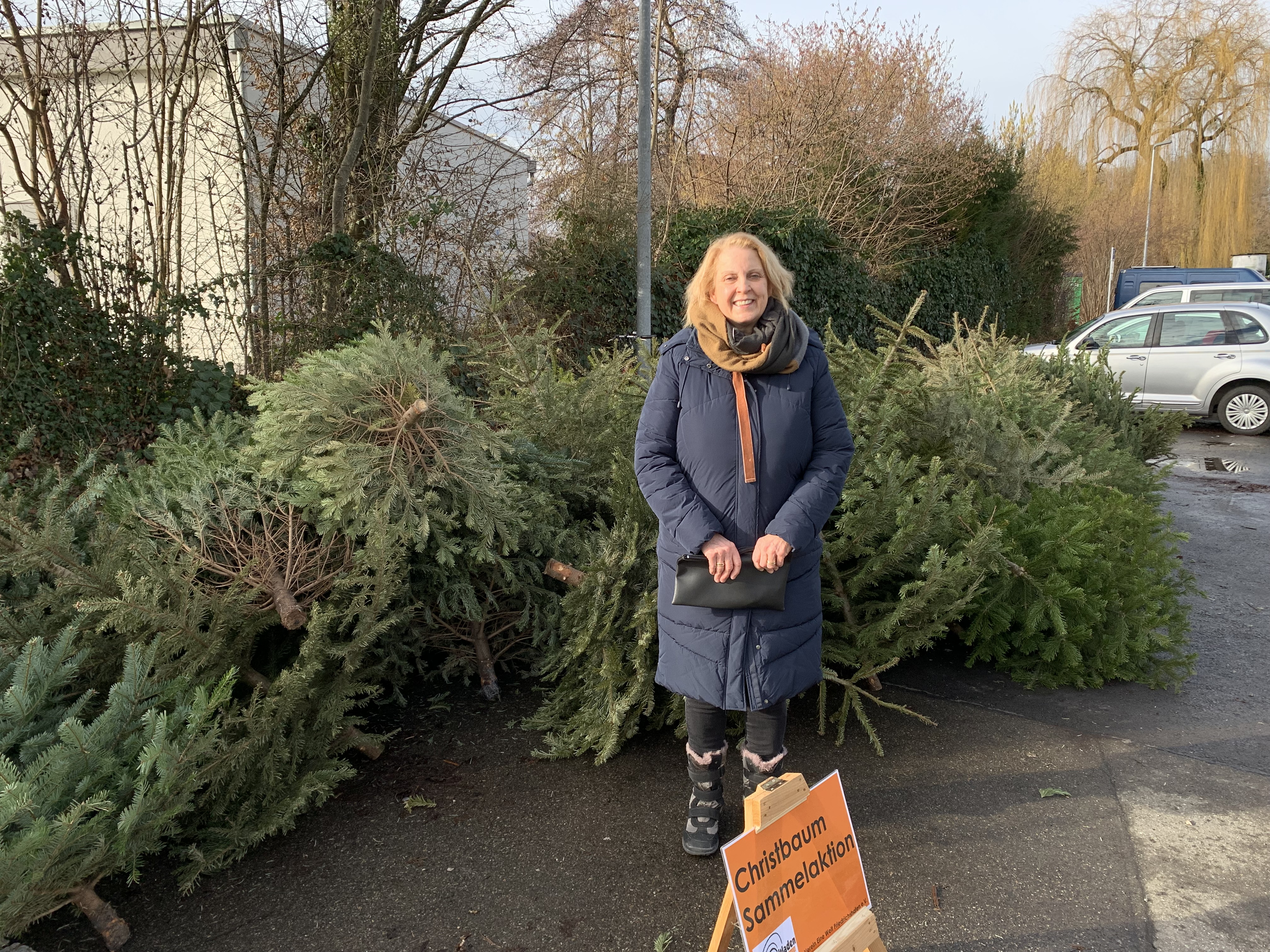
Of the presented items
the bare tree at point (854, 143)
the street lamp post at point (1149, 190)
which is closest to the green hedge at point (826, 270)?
the bare tree at point (854, 143)

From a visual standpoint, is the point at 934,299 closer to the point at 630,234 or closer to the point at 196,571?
the point at 630,234

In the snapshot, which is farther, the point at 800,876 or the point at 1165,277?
the point at 1165,277

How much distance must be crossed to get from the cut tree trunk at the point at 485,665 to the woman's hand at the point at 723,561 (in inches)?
66.8

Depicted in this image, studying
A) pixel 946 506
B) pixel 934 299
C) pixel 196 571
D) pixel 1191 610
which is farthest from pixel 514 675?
pixel 934 299

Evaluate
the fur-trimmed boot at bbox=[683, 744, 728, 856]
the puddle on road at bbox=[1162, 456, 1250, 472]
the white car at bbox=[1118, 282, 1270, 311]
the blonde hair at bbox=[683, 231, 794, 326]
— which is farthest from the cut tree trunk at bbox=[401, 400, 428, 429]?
the white car at bbox=[1118, 282, 1270, 311]

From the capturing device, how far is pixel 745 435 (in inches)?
100

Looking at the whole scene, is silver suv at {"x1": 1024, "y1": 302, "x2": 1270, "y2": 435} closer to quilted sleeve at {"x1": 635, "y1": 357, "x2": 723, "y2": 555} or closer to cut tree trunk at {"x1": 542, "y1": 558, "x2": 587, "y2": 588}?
cut tree trunk at {"x1": 542, "y1": 558, "x2": 587, "y2": 588}

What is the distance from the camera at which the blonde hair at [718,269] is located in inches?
105

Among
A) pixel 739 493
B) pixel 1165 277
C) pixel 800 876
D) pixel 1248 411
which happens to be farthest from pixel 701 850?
pixel 1165 277

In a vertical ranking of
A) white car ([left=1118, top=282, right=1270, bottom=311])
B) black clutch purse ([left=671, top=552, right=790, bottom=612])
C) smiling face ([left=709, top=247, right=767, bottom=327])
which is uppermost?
white car ([left=1118, top=282, right=1270, bottom=311])

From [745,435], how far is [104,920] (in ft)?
7.31

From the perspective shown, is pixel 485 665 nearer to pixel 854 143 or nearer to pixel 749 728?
pixel 749 728

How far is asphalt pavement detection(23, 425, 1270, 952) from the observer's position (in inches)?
97.7

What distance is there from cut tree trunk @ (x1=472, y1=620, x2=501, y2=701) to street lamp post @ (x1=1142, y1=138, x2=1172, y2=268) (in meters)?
32.5
